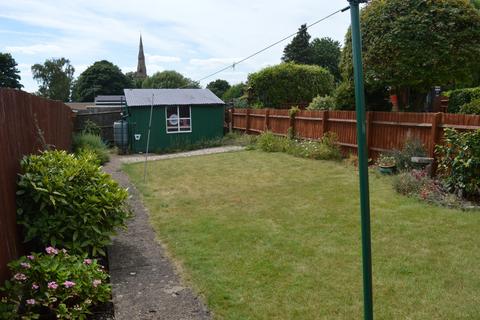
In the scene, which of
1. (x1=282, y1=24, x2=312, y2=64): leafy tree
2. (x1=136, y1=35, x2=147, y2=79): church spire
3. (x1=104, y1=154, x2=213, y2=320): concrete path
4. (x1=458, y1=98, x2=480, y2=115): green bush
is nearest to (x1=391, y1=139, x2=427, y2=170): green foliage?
(x1=458, y1=98, x2=480, y2=115): green bush

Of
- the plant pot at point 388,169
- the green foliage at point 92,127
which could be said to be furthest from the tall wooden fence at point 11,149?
the green foliage at point 92,127

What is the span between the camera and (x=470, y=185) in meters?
7.09

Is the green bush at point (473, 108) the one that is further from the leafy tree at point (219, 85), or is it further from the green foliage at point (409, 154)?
the leafy tree at point (219, 85)

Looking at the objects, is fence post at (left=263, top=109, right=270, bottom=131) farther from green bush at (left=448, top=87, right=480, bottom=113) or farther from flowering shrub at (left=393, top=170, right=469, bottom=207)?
flowering shrub at (left=393, top=170, right=469, bottom=207)

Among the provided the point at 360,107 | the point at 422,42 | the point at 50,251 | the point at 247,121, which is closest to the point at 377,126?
the point at 422,42

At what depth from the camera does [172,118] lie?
18688 millimetres

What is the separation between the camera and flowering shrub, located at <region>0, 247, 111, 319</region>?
325 centimetres

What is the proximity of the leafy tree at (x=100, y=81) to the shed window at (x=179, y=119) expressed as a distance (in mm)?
44447

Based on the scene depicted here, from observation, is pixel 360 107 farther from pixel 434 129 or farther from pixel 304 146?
pixel 304 146

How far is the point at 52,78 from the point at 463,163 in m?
64.9

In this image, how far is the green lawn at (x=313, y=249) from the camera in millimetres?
3771

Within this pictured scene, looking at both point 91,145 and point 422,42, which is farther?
point 91,145

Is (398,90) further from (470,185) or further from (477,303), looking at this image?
(477,303)

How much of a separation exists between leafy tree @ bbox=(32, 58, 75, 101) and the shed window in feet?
163
